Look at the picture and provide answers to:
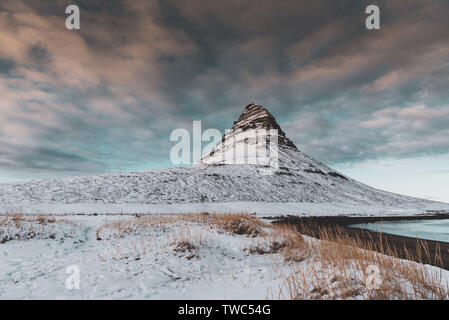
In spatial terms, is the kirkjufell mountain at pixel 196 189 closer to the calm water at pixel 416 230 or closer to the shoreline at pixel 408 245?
the calm water at pixel 416 230

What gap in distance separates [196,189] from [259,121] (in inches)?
3628

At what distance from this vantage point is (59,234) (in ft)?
43.0

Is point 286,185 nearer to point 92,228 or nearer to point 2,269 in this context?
point 92,228

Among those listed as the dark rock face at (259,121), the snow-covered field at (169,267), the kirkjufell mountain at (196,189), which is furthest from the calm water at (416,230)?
the dark rock face at (259,121)

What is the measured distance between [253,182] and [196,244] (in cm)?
5331

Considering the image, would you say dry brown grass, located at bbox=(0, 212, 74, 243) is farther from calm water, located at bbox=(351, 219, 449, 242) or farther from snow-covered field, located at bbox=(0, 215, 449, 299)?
calm water, located at bbox=(351, 219, 449, 242)

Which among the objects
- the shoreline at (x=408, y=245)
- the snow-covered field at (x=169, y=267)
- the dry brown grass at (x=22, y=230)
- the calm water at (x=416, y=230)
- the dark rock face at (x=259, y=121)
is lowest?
the calm water at (x=416, y=230)

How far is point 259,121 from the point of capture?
135 metres

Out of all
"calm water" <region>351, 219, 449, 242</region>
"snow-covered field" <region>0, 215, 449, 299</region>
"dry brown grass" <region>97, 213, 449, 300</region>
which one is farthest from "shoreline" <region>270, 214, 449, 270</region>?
"snow-covered field" <region>0, 215, 449, 299</region>

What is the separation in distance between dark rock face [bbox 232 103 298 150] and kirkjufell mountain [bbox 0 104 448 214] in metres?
28.7

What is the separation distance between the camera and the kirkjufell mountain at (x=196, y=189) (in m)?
37.9

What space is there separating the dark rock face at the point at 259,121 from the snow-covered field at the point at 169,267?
108 m

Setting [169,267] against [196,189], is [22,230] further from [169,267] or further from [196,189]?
[196,189]

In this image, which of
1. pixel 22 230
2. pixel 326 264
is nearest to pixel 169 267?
pixel 326 264
